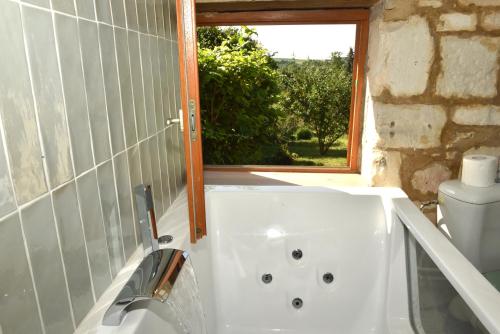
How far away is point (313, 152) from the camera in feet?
10.7

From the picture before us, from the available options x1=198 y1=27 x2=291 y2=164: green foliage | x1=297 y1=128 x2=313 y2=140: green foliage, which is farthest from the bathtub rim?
x1=297 y1=128 x2=313 y2=140: green foliage

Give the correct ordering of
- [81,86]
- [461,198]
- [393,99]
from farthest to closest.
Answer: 1. [393,99]
2. [461,198]
3. [81,86]

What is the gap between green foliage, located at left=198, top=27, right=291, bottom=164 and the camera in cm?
286

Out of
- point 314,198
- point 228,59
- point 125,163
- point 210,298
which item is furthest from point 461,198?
point 228,59

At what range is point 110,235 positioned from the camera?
1078 millimetres

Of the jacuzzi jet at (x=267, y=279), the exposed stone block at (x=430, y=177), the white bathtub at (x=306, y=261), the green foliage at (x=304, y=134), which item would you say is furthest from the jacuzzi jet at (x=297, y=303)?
the green foliage at (x=304, y=134)

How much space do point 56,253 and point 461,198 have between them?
4.82 feet

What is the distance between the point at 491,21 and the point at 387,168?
2.52 ft

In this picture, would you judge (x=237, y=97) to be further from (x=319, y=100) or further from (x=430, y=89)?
(x=430, y=89)

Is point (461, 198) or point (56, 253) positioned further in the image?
point (461, 198)

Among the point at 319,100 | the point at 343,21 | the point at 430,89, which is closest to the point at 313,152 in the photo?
the point at 319,100

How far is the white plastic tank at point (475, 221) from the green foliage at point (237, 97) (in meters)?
1.77

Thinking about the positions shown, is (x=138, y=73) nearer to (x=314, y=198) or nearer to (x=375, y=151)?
(x=314, y=198)

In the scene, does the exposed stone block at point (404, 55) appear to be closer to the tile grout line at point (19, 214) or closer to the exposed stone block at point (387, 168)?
the exposed stone block at point (387, 168)
